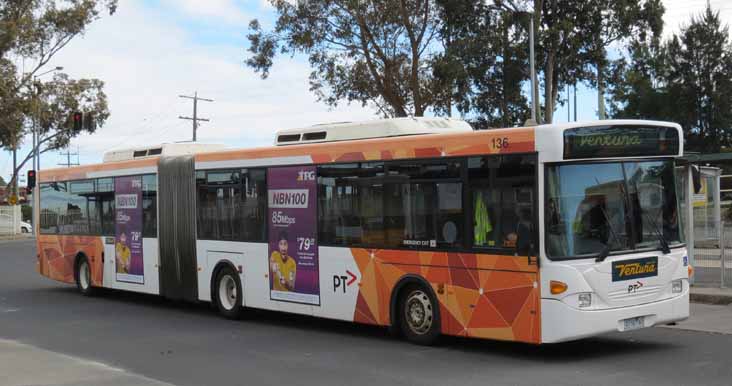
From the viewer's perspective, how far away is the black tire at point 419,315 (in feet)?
38.5

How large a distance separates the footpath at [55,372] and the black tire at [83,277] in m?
7.97

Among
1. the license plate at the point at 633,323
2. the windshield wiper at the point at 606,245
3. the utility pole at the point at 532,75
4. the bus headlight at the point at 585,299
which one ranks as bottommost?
the license plate at the point at 633,323

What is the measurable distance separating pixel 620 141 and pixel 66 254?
1397cm

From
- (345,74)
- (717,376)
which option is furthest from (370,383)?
(345,74)

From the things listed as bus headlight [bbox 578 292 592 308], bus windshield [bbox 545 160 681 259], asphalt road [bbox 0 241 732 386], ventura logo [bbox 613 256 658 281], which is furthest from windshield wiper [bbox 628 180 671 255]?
bus headlight [bbox 578 292 592 308]

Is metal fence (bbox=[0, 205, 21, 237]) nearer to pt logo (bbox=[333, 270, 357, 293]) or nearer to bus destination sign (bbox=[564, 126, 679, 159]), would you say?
pt logo (bbox=[333, 270, 357, 293])

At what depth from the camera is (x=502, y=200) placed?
10.8 metres

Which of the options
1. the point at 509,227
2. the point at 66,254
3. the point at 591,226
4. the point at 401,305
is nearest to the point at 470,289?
the point at 509,227

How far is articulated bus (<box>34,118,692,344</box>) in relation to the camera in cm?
1038

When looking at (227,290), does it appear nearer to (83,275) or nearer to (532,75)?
(83,275)

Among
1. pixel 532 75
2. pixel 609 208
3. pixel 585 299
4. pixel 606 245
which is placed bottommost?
pixel 585 299

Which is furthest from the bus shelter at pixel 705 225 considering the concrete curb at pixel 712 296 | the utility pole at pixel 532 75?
the utility pole at pixel 532 75

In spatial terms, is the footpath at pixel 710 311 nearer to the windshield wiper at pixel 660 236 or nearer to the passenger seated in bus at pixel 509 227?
the windshield wiper at pixel 660 236

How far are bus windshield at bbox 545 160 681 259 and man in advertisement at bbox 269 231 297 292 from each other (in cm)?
501
